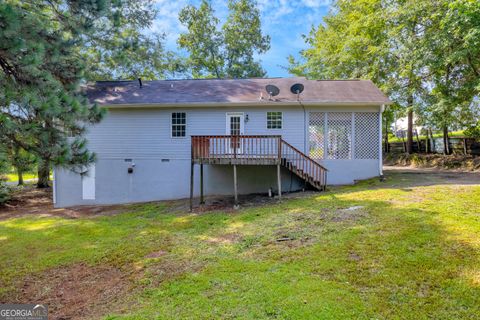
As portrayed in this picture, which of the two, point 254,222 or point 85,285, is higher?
point 254,222

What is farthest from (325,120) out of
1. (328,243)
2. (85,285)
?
(85,285)

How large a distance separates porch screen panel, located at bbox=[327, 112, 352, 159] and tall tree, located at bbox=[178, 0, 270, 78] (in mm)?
14959

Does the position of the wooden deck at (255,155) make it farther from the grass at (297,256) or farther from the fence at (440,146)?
the fence at (440,146)

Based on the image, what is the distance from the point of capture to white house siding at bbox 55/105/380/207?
11.6 metres

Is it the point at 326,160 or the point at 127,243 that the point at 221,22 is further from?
the point at 127,243

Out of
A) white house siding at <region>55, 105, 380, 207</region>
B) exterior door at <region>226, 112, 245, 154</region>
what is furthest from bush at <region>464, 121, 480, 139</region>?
exterior door at <region>226, 112, 245, 154</region>

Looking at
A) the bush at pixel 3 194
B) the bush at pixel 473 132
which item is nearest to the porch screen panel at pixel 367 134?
the bush at pixel 473 132

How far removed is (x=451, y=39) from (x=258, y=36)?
1661 cm

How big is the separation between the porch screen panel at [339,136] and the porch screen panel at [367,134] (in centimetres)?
31

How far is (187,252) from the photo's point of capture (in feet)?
19.1

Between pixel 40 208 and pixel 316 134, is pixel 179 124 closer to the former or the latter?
pixel 316 134

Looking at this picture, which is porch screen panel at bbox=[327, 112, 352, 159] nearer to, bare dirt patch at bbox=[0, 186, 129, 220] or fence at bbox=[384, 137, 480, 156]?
bare dirt patch at bbox=[0, 186, 129, 220]

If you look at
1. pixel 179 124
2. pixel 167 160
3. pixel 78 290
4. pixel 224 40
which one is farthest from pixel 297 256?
pixel 224 40

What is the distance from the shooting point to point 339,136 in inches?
467
